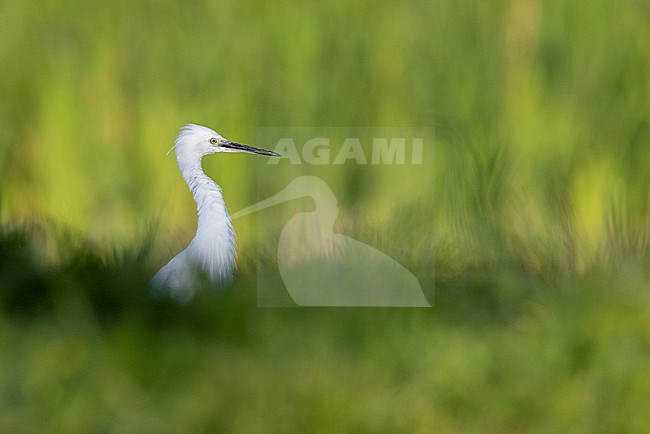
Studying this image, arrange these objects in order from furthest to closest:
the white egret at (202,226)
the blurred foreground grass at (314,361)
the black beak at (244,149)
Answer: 1. the black beak at (244,149)
2. the white egret at (202,226)
3. the blurred foreground grass at (314,361)

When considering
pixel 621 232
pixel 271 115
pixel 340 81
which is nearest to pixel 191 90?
pixel 271 115

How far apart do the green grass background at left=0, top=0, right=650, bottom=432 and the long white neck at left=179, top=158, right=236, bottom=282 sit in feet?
0.14

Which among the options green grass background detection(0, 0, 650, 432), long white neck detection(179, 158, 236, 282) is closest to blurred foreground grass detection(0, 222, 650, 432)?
green grass background detection(0, 0, 650, 432)

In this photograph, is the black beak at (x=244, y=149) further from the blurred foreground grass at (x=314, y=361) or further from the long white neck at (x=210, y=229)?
the blurred foreground grass at (x=314, y=361)

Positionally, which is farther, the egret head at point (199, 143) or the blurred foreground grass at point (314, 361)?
the egret head at point (199, 143)

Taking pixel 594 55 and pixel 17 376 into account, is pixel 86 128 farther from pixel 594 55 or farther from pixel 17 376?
pixel 594 55

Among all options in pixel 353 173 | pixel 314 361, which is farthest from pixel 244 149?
pixel 314 361

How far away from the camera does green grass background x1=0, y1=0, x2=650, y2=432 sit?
54.0 inches

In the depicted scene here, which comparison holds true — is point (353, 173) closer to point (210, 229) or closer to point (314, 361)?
point (210, 229)

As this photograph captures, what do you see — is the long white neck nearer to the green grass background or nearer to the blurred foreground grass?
the green grass background

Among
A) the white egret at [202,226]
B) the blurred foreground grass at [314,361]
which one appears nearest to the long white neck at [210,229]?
the white egret at [202,226]

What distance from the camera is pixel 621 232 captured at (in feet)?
5.53

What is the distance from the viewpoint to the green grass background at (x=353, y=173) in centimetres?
137

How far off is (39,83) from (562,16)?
41.1 inches
